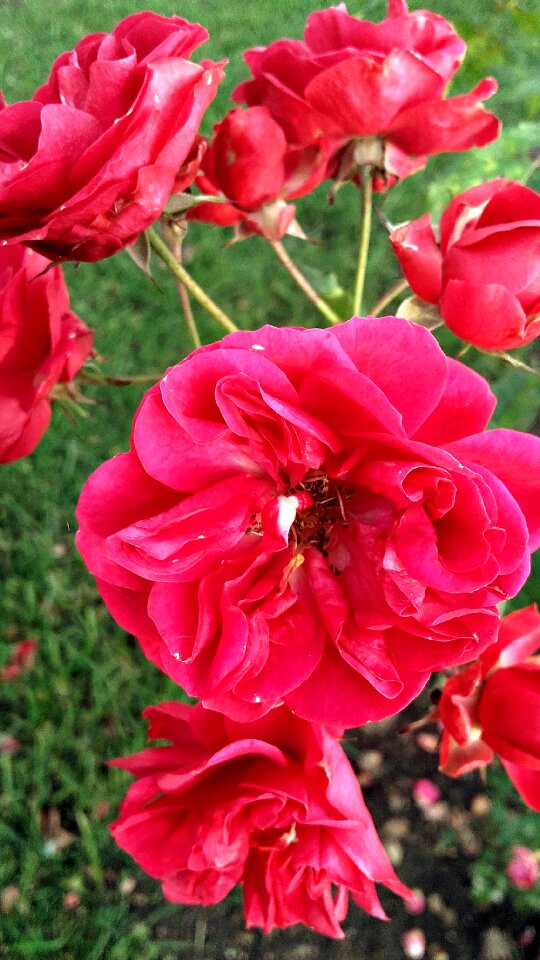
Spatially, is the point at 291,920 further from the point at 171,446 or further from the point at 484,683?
the point at 171,446

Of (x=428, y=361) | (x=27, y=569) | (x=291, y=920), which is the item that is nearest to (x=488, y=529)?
(x=428, y=361)

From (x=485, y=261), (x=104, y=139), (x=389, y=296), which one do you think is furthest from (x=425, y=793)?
(x=104, y=139)

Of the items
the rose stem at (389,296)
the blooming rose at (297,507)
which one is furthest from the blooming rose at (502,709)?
the rose stem at (389,296)

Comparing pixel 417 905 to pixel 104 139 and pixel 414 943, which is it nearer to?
pixel 414 943

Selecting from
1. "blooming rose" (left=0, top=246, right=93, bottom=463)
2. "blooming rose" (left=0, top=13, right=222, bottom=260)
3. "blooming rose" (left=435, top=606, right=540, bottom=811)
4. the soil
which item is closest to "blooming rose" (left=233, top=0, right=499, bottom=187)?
"blooming rose" (left=0, top=13, right=222, bottom=260)

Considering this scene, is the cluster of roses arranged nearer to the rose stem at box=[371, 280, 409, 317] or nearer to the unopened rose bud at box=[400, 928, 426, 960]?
the rose stem at box=[371, 280, 409, 317]

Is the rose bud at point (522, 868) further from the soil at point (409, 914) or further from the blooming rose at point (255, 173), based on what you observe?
the blooming rose at point (255, 173)

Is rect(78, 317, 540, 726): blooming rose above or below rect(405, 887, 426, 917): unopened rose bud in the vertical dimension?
above
